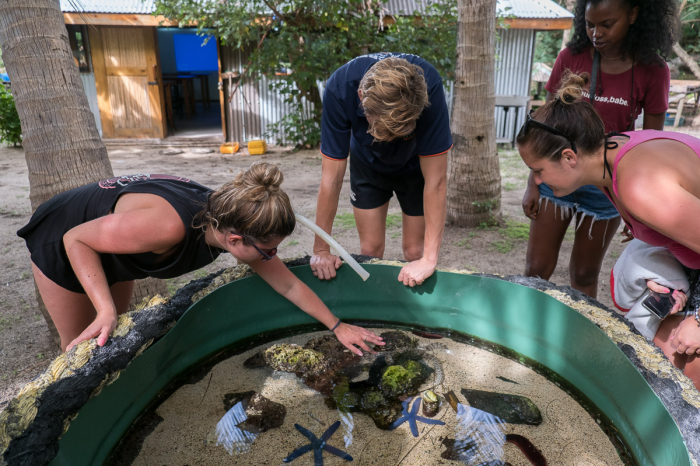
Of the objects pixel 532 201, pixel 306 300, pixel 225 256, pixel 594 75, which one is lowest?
pixel 225 256

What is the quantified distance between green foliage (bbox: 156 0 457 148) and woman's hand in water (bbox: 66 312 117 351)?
6420 mm

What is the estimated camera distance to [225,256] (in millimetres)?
4250

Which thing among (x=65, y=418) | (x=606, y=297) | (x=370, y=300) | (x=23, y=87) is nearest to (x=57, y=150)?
(x=23, y=87)

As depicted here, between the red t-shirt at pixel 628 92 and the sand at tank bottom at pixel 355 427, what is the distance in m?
1.28

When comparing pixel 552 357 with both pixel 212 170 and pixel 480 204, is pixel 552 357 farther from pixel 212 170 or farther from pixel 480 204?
pixel 212 170

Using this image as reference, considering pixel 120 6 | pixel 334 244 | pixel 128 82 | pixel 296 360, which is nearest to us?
pixel 334 244

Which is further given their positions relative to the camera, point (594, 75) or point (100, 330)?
point (594, 75)

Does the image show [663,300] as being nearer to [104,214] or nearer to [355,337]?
[355,337]

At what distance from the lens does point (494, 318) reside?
2.01 m

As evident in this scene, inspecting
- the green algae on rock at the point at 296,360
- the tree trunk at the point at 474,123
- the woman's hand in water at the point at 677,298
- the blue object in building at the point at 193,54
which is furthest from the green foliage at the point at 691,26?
the green algae on rock at the point at 296,360

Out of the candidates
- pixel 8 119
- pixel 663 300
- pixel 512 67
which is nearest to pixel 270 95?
pixel 8 119

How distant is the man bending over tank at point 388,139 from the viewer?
1623 millimetres

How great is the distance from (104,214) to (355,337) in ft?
3.59

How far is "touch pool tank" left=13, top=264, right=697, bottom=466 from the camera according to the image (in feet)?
4.50
